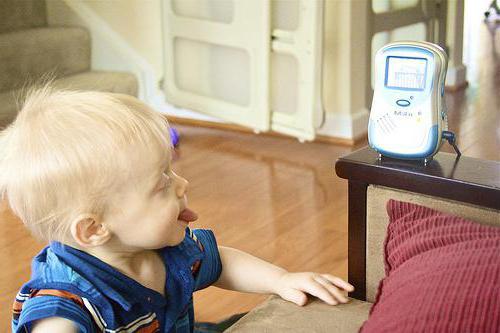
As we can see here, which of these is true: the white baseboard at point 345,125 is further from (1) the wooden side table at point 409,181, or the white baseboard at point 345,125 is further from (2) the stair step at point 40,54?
(1) the wooden side table at point 409,181

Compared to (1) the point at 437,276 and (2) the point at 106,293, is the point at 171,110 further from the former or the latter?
(1) the point at 437,276

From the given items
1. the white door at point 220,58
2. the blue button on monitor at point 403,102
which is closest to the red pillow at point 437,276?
the blue button on monitor at point 403,102

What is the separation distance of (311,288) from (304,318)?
0.19ft

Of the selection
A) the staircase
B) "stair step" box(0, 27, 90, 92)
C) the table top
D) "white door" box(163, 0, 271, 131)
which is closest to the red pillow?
the table top

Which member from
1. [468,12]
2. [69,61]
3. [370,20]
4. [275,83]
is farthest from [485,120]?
[468,12]

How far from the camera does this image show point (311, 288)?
1.20m

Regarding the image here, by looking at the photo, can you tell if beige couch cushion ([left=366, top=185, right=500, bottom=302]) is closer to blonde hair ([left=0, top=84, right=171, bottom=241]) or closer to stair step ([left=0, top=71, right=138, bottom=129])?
blonde hair ([left=0, top=84, right=171, bottom=241])

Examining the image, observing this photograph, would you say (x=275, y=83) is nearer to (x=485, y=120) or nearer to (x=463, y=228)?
(x=485, y=120)

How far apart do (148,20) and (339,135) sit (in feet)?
3.76

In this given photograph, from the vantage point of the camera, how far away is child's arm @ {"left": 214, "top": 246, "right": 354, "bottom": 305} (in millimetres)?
1203

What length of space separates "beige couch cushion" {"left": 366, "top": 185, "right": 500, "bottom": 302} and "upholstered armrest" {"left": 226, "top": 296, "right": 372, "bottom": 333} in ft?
0.41

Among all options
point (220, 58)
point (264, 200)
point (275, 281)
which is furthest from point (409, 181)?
point (220, 58)

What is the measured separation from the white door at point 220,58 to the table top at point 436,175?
2.05 m

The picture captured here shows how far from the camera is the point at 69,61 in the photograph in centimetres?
397
